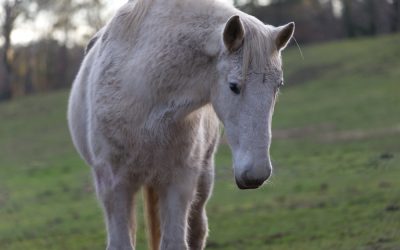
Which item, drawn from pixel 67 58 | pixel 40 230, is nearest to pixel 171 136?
pixel 40 230

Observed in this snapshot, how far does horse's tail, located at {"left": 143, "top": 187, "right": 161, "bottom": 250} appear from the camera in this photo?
6.39 metres

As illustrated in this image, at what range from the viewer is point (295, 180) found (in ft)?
52.7

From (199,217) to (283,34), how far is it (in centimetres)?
230

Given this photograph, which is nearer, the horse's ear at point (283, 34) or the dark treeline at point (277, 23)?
the horse's ear at point (283, 34)

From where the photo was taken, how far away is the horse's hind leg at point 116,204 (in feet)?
19.0

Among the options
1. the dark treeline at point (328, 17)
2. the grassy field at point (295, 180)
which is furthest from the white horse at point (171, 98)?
the dark treeline at point (328, 17)

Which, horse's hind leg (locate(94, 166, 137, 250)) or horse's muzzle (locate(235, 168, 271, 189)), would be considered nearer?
horse's muzzle (locate(235, 168, 271, 189))

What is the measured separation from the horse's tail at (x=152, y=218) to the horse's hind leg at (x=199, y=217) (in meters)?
0.38

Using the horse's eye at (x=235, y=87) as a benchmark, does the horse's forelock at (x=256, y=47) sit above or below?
above

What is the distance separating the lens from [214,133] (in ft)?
21.0

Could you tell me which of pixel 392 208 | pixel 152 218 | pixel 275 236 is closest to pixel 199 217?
pixel 152 218

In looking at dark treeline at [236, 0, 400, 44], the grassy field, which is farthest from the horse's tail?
dark treeline at [236, 0, 400, 44]

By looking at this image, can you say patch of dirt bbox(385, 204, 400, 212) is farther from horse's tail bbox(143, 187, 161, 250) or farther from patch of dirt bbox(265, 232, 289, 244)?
horse's tail bbox(143, 187, 161, 250)

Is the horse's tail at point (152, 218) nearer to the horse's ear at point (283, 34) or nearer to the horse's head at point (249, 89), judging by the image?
the horse's head at point (249, 89)
